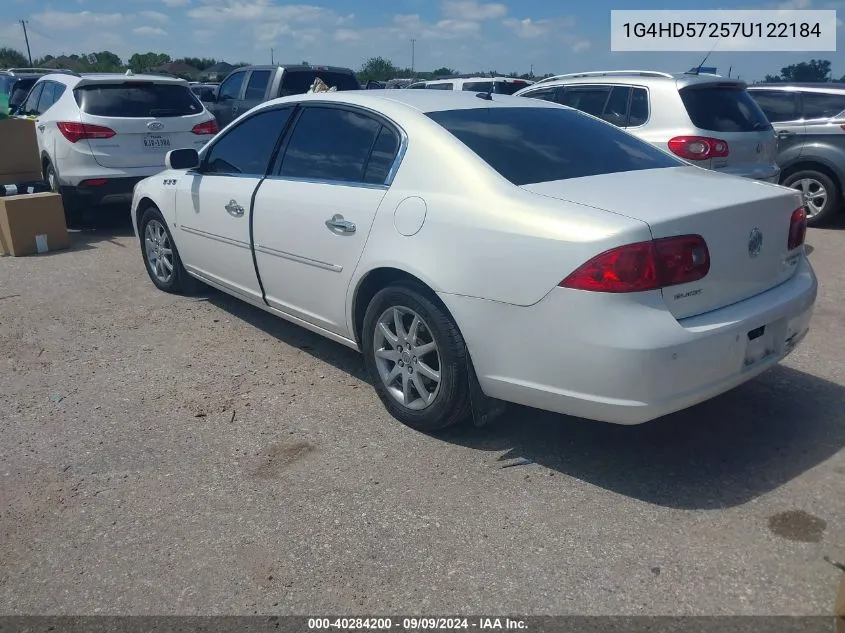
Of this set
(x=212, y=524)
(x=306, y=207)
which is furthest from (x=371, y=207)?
(x=212, y=524)

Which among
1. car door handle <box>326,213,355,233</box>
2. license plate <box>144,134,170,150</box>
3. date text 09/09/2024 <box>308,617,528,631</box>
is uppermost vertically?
license plate <box>144,134,170,150</box>

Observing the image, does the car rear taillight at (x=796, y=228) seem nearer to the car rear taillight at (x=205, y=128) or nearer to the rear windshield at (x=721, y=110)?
the rear windshield at (x=721, y=110)

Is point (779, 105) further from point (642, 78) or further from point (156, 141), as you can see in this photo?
point (156, 141)

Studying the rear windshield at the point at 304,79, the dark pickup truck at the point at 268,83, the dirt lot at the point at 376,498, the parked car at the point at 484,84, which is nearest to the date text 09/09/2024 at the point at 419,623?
the dirt lot at the point at 376,498

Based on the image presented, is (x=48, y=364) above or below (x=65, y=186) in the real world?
below

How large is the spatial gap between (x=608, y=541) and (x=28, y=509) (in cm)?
238

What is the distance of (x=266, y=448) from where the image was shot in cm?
372

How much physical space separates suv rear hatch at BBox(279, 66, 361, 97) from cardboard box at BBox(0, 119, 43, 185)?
4390 mm

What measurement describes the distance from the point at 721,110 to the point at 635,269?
5.23m

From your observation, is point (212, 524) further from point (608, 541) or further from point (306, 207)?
point (306, 207)

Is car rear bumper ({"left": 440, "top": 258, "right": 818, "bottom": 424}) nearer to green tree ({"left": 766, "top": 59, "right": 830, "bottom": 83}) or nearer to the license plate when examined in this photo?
the license plate

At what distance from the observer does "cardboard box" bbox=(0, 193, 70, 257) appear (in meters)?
7.58

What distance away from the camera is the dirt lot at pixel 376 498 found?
2.69m

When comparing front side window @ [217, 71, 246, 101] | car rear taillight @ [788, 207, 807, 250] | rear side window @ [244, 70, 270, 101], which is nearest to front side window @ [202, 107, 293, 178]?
car rear taillight @ [788, 207, 807, 250]
